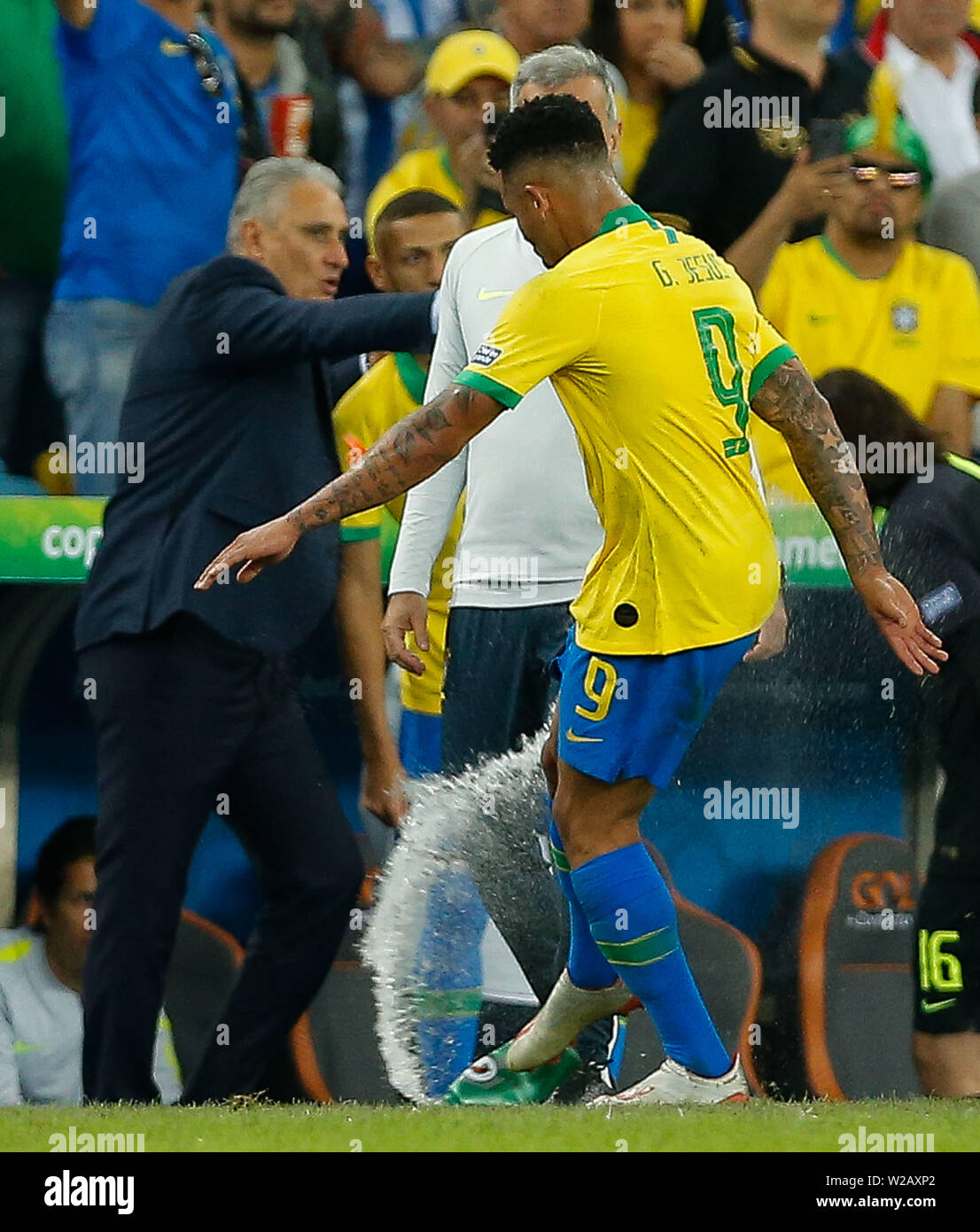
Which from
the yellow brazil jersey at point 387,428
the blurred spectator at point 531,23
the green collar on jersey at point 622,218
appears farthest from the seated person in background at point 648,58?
the green collar on jersey at point 622,218

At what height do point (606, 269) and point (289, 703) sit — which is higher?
point (606, 269)

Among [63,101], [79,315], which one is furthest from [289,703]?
[63,101]

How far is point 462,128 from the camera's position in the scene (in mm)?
5531

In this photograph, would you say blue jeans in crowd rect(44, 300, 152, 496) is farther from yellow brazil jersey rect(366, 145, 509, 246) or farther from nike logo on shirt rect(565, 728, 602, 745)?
nike logo on shirt rect(565, 728, 602, 745)

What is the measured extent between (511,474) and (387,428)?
55 centimetres

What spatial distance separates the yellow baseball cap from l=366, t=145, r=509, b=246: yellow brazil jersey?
163 mm

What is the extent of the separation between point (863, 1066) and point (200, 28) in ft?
9.99

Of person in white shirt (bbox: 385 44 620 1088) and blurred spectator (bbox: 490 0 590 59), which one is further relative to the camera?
blurred spectator (bbox: 490 0 590 59)

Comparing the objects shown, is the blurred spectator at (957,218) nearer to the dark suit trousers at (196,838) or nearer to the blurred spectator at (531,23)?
the blurred spectator at (531,23)

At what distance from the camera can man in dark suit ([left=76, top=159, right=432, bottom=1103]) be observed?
5.15 meters

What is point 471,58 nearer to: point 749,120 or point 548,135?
point 749,120

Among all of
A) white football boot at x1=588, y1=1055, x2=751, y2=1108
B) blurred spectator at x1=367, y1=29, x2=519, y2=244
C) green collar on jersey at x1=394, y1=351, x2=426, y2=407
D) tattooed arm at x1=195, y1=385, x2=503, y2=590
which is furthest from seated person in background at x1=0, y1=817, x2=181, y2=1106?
blurred spectator at x1=367, y1=29, x2=519, y2=244
